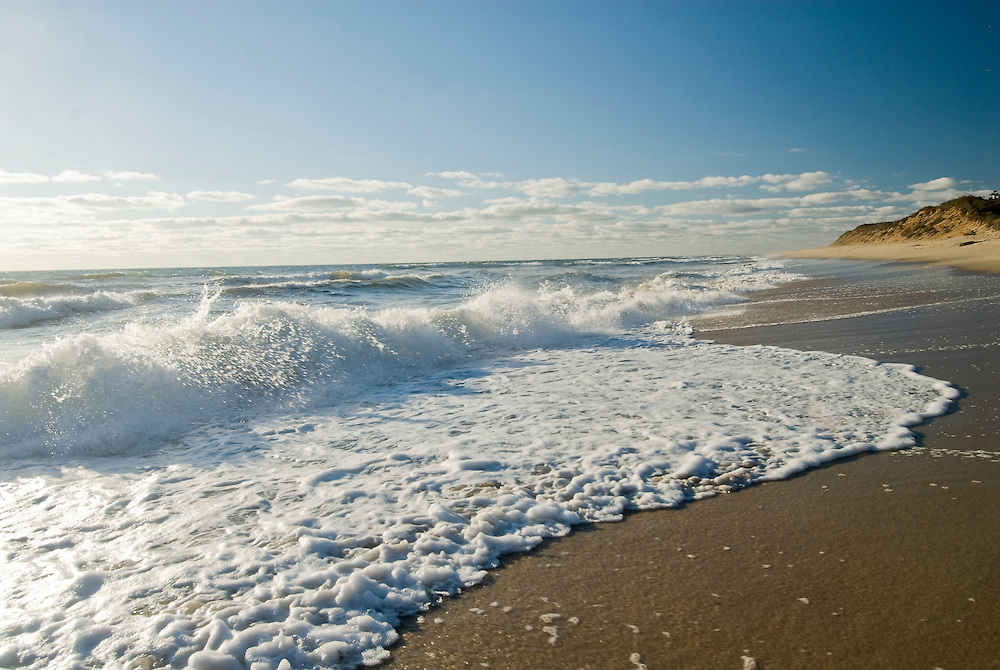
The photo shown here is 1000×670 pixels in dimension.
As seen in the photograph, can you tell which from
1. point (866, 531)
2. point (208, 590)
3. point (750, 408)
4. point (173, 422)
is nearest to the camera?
point (208, 590)

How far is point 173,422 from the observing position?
559 centimetres

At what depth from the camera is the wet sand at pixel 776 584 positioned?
204 cm

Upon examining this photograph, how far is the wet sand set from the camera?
6.68 ft

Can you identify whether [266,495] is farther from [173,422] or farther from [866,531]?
[866,531]

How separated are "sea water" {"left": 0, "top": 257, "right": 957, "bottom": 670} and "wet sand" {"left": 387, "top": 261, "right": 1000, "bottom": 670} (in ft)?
0.71

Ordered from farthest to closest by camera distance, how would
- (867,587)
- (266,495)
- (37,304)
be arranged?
(37,304)
(266,495)
(867,587)

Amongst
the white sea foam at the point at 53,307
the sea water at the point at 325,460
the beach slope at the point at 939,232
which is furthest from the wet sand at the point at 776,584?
the beach slope at the point at 939,232

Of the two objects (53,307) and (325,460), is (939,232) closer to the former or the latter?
(325,460)

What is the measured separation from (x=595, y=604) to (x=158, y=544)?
2.35 meters

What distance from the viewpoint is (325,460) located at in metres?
4.35

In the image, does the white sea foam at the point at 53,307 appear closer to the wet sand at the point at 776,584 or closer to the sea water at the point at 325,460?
the sea water at the point at 325,460

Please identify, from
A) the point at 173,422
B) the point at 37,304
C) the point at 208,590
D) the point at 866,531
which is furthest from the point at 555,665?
the point at 37,304

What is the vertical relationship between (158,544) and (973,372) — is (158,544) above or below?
below

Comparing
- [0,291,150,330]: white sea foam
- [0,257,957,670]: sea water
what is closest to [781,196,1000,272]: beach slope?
[0,257,957,670]: sea water
